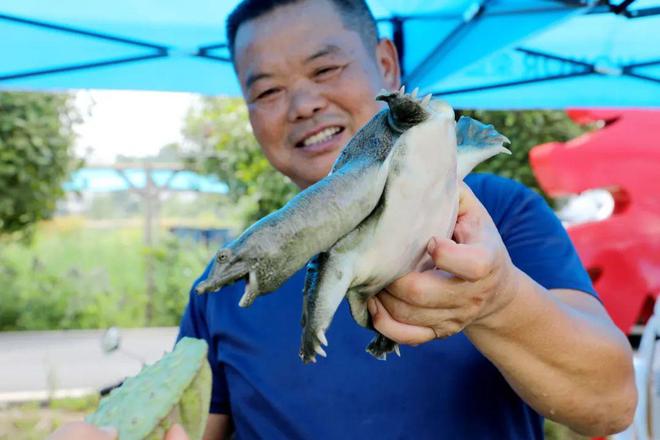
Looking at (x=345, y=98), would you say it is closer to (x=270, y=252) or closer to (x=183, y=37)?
(x=270, y=252)

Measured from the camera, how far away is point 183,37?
2635 mm

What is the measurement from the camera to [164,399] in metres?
0.79

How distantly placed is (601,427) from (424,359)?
0.28 metres

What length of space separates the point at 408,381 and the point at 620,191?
4235 millimetres

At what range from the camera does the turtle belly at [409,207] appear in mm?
669

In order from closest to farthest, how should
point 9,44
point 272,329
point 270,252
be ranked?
point 270,252, point 272,329, point 9,44

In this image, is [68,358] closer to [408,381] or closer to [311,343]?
[408,381]

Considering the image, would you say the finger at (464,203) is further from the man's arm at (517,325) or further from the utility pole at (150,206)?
the utility pole at (150,206)

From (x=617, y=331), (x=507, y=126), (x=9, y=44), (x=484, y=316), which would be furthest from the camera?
(x=507, y=126)

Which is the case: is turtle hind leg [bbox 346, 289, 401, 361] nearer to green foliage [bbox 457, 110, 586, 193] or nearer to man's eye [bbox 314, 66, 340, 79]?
man's eye [bbox 314, 66, 340, 79]

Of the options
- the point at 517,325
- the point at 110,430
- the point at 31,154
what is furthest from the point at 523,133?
the point at 110,430

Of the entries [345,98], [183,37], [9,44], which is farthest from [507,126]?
[345,98]

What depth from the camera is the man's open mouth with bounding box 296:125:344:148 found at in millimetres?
1344

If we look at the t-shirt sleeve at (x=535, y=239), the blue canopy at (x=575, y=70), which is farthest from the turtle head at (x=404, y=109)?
the blue canopy at (x=575, y=70)
